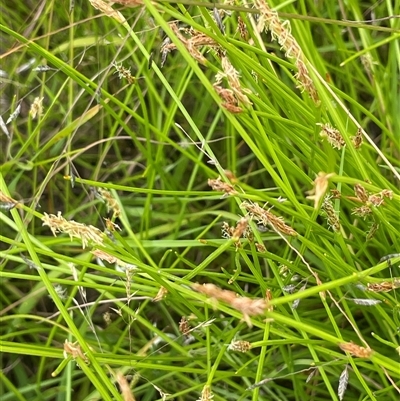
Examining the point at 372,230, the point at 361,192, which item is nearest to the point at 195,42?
the point at 361,192

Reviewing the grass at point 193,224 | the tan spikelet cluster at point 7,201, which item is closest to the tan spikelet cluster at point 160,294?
the grass at point 193,224

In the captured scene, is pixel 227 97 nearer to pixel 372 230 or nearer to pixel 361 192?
pixel 361 192

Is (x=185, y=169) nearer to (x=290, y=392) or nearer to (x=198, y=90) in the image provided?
(x=198, y=90)

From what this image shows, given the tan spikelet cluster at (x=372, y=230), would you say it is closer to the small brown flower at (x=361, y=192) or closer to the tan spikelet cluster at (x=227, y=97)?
the small brown flower at (x=361, y=192)

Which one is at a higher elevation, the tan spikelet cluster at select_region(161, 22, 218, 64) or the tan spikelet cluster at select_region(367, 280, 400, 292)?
the tan spikelet cluster at select_region(161, 22, 218, 64)

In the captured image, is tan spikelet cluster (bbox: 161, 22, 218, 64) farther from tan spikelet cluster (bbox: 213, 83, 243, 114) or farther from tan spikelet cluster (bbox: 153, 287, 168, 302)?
tan spikelet cluster (bbox: 153, 287, 168, 302)

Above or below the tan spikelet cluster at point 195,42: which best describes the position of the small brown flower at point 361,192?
below

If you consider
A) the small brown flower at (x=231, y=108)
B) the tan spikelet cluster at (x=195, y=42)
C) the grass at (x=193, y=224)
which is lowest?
the grass at (x=193, y=224)

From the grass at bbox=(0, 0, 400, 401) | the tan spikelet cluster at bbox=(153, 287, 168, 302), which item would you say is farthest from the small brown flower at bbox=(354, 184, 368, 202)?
the tan spikelet cluster at bbox=(153, 287, 168, 302)
